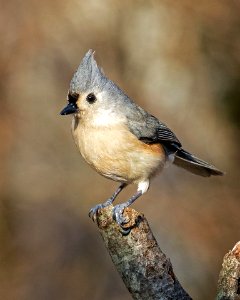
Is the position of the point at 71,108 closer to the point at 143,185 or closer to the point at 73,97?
the point at 73,97

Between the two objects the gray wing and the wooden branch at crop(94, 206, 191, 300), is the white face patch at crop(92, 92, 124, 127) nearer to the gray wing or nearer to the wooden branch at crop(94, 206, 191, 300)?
the gray wing

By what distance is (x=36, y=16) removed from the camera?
8.38 meters

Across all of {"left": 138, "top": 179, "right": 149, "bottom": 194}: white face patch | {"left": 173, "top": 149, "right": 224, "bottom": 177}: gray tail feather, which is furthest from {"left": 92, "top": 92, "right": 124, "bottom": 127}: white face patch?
{"left": 173, "top": 149, "right": 224, "bottom": 177}: gray tail feather

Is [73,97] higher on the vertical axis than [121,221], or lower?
higher

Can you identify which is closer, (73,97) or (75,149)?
(73,97)

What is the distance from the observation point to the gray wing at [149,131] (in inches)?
184

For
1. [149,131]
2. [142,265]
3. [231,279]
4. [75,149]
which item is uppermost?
[75,149]

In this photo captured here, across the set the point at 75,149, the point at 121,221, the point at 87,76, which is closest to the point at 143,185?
the point at 87,76

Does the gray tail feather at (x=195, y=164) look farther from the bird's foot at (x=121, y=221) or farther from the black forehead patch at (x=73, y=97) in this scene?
the bird's foot at (x=121, y=221)

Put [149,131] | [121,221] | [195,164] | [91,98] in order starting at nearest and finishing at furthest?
[121,221], [91,98], [149,131], [195,164]

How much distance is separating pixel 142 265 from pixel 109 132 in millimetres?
1246

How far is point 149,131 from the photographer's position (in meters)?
4.79

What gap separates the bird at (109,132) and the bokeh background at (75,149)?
2.48m

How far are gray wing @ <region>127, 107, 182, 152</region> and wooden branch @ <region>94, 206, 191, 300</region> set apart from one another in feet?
4.01
